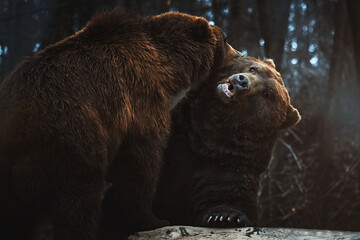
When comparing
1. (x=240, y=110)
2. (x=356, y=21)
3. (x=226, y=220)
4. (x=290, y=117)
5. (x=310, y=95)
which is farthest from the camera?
(x=310, y=95)

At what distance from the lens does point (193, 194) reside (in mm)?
3824

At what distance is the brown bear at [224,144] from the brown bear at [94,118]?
14.7 inches

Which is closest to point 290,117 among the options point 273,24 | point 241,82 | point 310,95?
point 241,82

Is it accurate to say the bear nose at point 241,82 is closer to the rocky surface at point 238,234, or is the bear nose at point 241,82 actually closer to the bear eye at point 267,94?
the bear eye at point 267,94

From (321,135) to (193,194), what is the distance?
4546mm

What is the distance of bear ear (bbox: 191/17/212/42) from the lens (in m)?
3.61

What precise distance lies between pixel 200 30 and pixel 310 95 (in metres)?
4.42

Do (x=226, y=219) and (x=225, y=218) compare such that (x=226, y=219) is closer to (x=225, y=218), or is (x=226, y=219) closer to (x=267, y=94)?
(x=225, y=218)

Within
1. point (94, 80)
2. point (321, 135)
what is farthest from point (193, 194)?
point (321, 135)

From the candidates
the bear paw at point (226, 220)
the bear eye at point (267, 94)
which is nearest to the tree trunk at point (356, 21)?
the bear eye at point (267, 94)

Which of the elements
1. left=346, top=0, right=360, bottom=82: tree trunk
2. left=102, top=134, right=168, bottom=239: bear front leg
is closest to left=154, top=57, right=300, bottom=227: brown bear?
left=102, top=134, right=168, bottom=239: bear front leg

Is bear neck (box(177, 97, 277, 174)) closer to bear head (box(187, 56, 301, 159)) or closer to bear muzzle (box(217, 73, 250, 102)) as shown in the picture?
bear head (box(187, 56, 301, 159))

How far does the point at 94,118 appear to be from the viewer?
279cm

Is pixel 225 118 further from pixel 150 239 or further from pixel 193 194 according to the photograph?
pixel 150 239
